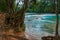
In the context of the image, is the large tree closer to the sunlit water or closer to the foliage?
the sunlit water

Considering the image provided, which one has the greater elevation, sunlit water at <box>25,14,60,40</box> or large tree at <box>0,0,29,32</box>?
large tree at <box>0,0,29,32</box>

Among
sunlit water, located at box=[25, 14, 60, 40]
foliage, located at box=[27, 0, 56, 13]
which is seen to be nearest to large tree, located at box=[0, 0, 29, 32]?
sunlit water, located at box=[25, 14, 60, 40]

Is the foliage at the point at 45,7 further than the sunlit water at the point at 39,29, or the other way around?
the foliage at the point at 45,7

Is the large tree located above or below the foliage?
above

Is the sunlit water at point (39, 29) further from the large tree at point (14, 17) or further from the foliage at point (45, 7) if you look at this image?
the foliage at point (45, 7)

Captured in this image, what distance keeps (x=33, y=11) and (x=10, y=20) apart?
14.9 meters

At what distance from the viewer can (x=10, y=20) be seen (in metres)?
7.92

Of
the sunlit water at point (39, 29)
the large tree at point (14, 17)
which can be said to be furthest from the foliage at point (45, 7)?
the large tree at point (14, 17)

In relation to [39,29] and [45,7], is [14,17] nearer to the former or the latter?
[39,29]

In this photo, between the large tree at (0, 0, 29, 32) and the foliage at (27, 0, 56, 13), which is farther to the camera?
the foliage at (27, 0, 56, 13)

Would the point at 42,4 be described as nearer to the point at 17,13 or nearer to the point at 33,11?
the point at 33,11

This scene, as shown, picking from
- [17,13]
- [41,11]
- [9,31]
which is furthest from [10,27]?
[41,11]

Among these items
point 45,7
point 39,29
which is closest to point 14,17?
point 39,29

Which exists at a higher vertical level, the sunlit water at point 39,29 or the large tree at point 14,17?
the large tree at point 14,17
